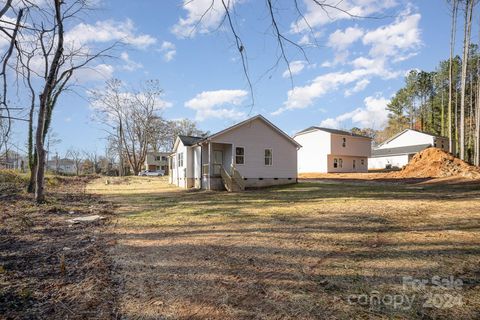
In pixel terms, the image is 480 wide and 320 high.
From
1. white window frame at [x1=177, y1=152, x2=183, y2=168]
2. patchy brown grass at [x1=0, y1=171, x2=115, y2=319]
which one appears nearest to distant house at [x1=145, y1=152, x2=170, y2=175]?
white window frame at [x1=177, y1=152, x2=183, y2=168]

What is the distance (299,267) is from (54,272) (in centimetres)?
374

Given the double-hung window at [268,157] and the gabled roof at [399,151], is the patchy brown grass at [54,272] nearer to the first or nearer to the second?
the double-hung window at [268,157]

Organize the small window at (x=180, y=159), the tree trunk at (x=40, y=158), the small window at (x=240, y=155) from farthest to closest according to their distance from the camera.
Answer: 1. the small window at (x=180, y=159)
2. the small window at (x=240, y=155)
3. the tree trunk at (x=40, y=158)

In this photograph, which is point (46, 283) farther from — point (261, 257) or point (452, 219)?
point (452, 219)

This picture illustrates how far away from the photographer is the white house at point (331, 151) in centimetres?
3488

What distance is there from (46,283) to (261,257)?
10.4 ft

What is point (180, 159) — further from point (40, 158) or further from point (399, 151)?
point (399, 151)

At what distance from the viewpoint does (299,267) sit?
14.1 feet

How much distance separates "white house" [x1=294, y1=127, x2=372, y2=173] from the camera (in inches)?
1373

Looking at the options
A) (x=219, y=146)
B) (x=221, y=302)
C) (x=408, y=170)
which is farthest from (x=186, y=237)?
(x=408, y=170)

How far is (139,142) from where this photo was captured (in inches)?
1837

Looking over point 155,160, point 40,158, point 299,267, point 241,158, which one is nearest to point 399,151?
point 241,158

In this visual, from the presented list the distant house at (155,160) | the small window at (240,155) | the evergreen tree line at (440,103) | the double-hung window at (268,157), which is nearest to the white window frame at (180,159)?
the small window at (240,155)

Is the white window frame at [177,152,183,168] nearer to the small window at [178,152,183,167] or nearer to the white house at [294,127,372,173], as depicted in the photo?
the small window at [178,152,183,167]
